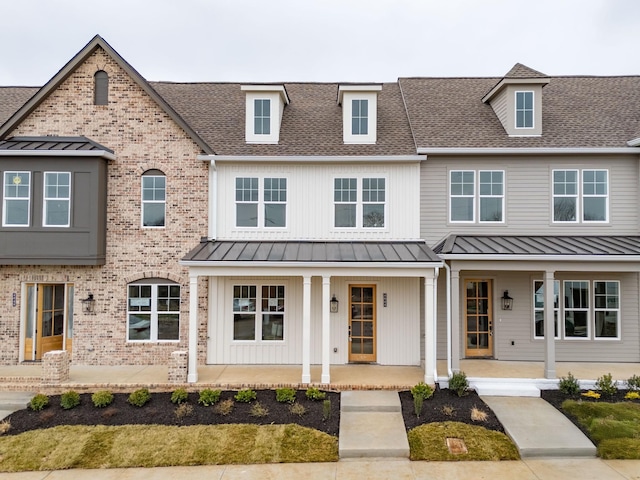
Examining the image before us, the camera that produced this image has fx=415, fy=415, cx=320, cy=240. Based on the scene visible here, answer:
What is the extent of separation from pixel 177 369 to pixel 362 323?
5.35 metres

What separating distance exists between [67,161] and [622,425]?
48.7 ft

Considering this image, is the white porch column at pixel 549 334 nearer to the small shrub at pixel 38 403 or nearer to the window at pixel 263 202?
the window at pixel 263 202

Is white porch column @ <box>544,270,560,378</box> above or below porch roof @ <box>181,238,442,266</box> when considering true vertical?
below

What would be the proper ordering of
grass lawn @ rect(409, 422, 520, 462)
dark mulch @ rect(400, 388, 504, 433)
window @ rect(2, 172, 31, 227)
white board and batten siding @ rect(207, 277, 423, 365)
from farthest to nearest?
1. white board and batten siding @ rect(207, 277, 423, 365)
2. window @ rect(2, 172, 31, 227)
3. dark mulch @ rect(400, 388, 504, 433)
4. grass lawn @ rect(409, 422, 520, 462)

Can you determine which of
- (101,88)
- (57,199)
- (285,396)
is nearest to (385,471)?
(285,396)

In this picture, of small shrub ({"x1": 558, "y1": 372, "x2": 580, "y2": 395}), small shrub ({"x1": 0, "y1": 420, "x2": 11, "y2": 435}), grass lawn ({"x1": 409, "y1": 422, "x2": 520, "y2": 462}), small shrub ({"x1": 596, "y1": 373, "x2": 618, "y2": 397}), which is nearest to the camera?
grass lawn ({"x1": 409, "y1": 422, "x2": 520, "y2": 462})

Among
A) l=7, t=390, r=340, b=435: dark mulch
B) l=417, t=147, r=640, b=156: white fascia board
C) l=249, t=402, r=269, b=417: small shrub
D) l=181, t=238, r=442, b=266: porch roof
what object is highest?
l=417, t=147, r=640, b=156: white fascia board

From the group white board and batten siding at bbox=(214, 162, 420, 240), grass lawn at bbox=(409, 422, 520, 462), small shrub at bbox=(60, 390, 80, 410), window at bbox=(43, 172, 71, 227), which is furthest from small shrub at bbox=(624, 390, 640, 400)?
window at bbox=(43, 172, 71, 227)

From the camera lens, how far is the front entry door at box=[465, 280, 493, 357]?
12.6m

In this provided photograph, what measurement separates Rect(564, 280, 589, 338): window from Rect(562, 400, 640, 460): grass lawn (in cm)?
331

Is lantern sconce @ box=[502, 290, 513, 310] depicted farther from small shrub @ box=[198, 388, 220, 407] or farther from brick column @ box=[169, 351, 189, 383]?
brick column @ box=[169, 351, 189, 383]

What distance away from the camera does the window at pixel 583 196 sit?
1260 centimetres

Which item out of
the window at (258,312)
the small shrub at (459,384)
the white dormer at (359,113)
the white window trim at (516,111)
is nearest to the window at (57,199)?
the window at (258,312)

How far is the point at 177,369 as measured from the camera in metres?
10.4
